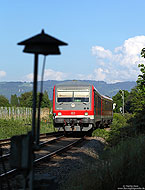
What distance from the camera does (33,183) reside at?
5805mm

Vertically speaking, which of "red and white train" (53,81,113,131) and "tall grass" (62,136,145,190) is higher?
"red and white train" (53,81,113,131)

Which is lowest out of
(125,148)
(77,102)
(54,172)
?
(54,172)

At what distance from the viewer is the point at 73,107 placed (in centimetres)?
2311

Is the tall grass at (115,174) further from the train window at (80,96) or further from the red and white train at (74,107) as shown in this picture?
the train window at (80,96)

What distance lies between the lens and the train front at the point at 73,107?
23.0 meters

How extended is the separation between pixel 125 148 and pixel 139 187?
223cm

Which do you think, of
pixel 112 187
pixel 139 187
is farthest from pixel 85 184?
pixel 139 187

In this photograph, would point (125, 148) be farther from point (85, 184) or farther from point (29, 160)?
point (29, 160)

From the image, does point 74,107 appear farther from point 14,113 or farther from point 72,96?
point 14,113

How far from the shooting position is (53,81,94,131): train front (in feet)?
75.4

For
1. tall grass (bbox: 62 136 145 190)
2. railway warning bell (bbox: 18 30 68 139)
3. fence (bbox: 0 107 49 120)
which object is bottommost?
tall grass (bbox: 62 136 145 190)

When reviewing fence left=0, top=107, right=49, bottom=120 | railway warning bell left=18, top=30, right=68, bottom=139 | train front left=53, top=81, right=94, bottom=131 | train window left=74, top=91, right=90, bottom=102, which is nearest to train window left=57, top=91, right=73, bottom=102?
train front left=53, top=81, right=94, bottom=131

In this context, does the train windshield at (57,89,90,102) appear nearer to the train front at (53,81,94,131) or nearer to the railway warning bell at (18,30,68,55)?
the train front at (53,81,94,131)

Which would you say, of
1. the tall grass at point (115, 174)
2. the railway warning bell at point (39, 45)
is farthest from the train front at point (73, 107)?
the railway warning bell at point (39, 45)
